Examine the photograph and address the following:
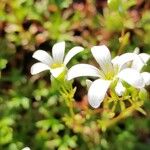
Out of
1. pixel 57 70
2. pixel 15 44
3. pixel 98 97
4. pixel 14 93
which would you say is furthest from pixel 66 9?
pixel 98 97

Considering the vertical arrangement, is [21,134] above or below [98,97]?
below

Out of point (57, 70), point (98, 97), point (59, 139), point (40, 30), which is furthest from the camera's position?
point (40, 30)

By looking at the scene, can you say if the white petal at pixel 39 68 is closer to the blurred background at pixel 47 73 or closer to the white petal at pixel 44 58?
the white petal at pixel 44 58

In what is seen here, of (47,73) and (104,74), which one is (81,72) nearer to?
(104,74)

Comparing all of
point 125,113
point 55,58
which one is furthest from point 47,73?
point 125,113

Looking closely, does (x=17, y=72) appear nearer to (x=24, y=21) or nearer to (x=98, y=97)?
(x=24, y=21)
